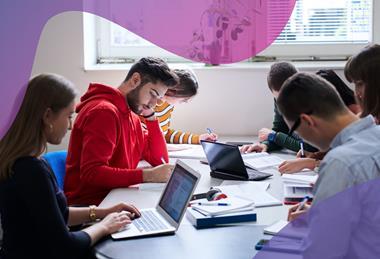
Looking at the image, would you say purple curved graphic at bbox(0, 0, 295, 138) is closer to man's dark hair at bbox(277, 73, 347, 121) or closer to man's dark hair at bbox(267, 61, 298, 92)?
man's dark hair at bbox(267, 61, 298, 92)

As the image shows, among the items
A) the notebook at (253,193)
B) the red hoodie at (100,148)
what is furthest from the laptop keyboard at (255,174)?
the red hoodie at (100,148)

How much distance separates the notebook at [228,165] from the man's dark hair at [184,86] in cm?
57

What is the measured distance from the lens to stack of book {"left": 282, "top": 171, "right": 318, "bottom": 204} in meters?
2.06

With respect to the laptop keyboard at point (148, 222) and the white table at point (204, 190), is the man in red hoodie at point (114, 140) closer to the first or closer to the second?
the white table at point (204, 190)

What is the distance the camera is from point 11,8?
126 inches

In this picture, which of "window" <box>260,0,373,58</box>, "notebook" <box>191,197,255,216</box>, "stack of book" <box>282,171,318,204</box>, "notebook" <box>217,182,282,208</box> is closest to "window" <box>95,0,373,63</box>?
"window" <box>260,0,373,58</box>

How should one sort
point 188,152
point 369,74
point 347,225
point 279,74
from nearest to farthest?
point 347,225
point 369,74
point 279,74
point 188,152

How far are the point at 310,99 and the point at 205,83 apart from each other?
2077 millimetres

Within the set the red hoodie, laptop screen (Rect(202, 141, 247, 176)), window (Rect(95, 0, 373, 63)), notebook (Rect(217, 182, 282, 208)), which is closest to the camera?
notebook (Rect(217, 182, 282, 208))

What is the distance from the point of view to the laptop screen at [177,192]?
1.79 meters

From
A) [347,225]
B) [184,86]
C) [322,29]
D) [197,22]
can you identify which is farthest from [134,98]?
[322,29]

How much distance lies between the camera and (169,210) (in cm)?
187

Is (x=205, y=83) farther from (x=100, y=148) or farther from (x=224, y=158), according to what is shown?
(x=100, y=148)

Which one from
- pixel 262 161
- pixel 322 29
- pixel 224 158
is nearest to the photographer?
pixel 224 158
